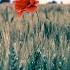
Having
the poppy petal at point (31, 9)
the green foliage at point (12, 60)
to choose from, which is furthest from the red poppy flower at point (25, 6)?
the green foliage at point (12, 60)

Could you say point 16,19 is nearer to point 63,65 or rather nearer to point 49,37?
point 49,37

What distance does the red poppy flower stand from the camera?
1.41 metres

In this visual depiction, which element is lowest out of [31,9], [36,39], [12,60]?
[12,60]

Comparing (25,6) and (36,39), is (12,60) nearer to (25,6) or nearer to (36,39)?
(36,39)

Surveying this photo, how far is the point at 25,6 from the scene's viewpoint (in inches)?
56.0

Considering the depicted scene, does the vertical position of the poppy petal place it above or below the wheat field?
above

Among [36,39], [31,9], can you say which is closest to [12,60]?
[36,39]

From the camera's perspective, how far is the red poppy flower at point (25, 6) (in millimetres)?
1412

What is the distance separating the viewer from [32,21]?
143 centimetres

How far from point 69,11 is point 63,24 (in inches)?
3.5

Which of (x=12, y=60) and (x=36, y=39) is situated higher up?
(x=36, y=39)

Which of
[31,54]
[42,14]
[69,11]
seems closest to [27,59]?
[31,54]

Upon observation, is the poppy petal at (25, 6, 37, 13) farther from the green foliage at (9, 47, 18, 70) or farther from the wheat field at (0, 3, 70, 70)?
the green foliage at (9, 47, 18, 70)

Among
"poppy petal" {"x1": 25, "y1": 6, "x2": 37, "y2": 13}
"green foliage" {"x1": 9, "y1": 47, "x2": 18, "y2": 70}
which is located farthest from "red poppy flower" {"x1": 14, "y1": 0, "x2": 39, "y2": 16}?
"green foliage" {"x1": 9, "y1": 47, "x2": 18, "y2": 70}
